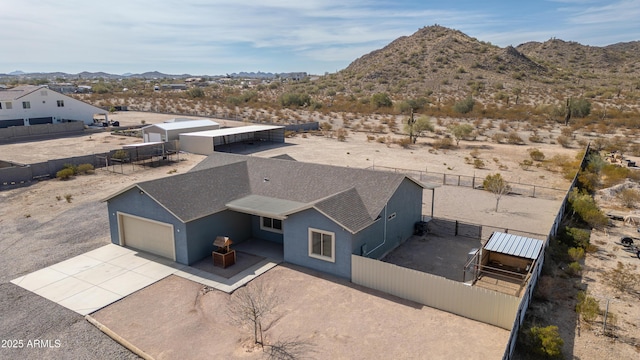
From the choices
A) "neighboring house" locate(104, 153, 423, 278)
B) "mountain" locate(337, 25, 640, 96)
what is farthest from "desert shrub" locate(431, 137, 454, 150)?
"mountain" locate(337, 25, 640, 96)

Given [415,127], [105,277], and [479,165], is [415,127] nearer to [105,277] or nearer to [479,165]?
[479,165]

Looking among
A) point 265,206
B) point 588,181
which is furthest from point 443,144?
point 265,206

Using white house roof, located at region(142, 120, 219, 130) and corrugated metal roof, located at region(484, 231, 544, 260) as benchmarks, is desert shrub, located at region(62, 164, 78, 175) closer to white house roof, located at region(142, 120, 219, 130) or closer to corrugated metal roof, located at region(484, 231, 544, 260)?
white house roof, located at region(142, 120, 219, 130)

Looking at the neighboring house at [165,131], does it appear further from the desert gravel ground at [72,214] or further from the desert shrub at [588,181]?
the desert shrub at [588,181]

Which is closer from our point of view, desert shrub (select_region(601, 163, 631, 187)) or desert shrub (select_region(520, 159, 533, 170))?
desert shrub (select_region(601, 163, 631, 187))

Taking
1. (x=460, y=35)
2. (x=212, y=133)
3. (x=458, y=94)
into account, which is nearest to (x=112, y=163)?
(x=212, y=133)

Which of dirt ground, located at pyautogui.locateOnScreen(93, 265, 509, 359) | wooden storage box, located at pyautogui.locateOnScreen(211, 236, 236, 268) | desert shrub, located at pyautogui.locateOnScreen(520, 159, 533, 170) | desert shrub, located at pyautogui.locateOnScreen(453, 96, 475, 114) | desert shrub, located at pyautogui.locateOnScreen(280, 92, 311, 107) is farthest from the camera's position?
desert shrub, located at pyautogui.locateOnScreen(280, 92, 311, 107)
